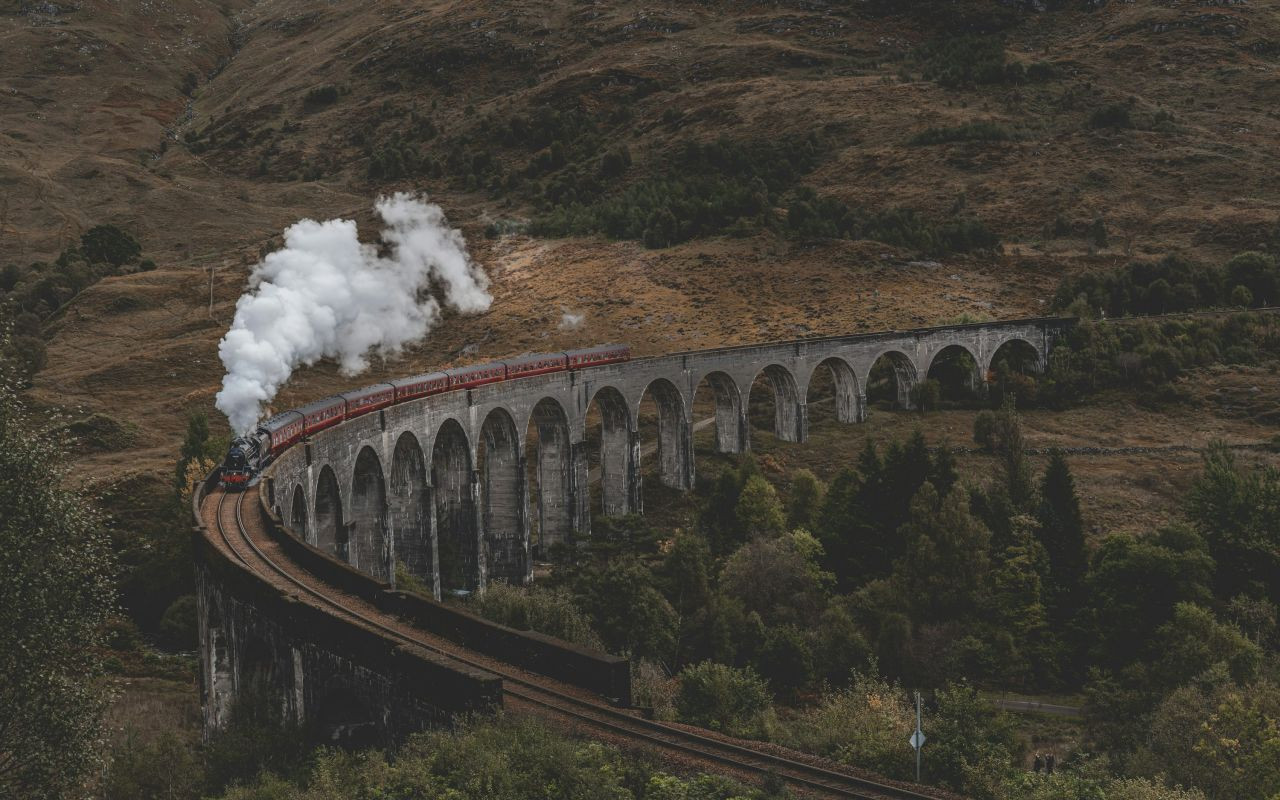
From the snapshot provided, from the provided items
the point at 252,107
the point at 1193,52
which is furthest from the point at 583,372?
the point at 252,107

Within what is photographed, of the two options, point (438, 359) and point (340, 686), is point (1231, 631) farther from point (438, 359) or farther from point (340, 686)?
point (438, 359)

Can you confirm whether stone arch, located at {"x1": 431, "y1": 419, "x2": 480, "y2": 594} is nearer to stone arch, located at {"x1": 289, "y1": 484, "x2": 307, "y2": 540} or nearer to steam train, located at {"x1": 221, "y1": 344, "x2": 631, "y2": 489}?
steam train, located at {"x1": 221, "y1": 344, "x2": 631, "y2": 489}

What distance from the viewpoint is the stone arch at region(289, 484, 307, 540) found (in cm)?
3400

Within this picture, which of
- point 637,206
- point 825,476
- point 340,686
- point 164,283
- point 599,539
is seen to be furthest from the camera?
point 637,206

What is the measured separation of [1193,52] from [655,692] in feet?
484

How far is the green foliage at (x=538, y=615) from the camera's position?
3083 cm

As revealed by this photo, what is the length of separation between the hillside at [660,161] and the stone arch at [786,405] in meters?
16.1

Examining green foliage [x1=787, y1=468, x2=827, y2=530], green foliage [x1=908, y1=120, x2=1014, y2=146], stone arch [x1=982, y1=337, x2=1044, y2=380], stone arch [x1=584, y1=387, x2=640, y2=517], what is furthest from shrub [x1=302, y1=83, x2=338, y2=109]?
green foliage [x1=787, y1=468, x2=827, y2=530]

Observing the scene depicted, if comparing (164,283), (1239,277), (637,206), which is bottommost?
(1239,277)

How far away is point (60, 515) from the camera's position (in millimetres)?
20266

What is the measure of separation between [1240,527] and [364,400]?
37.6 meters

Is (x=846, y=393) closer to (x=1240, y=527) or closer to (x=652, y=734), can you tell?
(x=1240, y=527)

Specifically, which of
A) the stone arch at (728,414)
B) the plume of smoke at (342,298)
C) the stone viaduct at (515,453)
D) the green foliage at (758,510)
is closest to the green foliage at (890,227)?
the stone viaduct at (515,453)

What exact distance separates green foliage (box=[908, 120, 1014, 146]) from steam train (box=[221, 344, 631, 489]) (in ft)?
247
